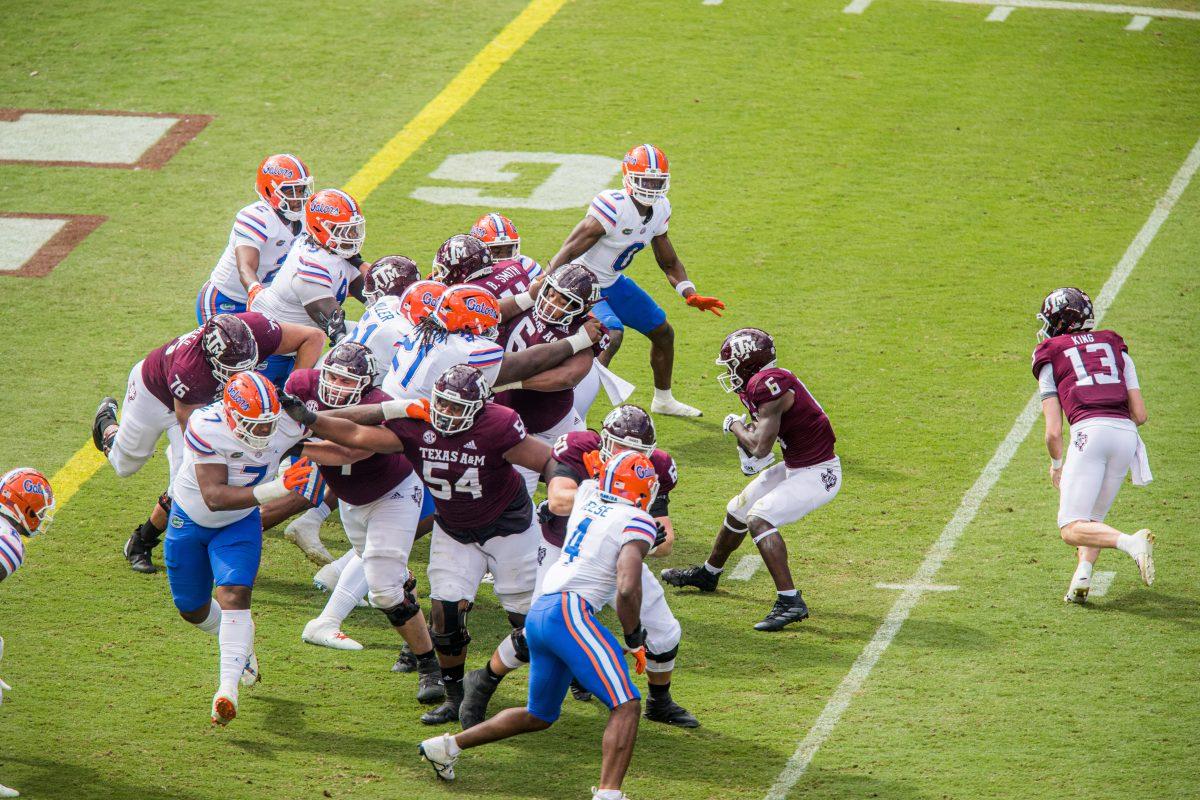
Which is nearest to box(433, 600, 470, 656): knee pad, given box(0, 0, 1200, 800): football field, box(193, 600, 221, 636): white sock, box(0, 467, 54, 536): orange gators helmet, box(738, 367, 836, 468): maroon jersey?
box(0, 0, 1200, 800): football field

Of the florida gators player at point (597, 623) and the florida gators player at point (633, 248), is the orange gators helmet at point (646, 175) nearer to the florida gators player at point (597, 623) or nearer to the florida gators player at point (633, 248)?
the florida gators player at point (633, 248)

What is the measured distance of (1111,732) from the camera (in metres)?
7.05

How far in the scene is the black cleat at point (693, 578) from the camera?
28.0ft

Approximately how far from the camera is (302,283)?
9.42m

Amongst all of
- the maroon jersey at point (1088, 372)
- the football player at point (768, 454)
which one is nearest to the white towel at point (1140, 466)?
the maroon jersey at point (1088, 372)

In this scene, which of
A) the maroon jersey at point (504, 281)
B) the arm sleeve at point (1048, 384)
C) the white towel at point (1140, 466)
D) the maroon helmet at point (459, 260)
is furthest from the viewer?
the maroon jersey at point (504, 281)

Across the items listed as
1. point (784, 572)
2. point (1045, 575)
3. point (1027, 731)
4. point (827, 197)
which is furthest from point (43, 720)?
point (827, 197)

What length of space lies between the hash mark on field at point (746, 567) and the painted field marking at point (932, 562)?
0.89 metres

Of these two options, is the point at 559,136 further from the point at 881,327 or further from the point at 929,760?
the point at 929,760

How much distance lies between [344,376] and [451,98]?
8638 millimetres

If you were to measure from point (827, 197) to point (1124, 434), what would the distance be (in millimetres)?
5892

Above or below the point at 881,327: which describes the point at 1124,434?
above

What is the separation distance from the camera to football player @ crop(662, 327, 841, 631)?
809cm

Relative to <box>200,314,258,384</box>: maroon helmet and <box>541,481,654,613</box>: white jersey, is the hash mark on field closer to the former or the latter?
<box>541,481,654,613</box>: white jersey
